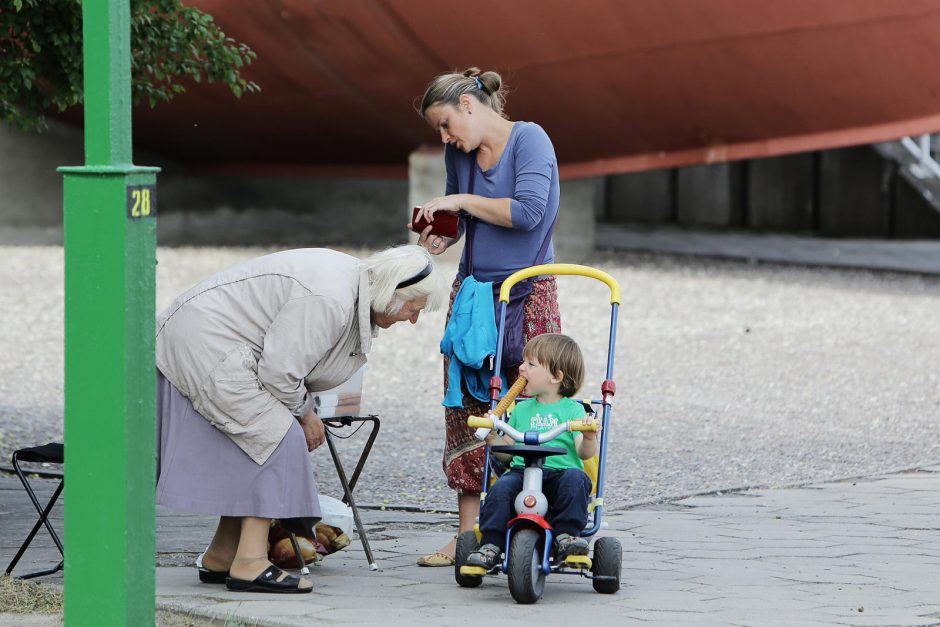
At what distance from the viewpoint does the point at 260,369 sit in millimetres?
4637

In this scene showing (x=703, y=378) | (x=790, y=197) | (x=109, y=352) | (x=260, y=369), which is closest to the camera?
(x=109, y=352)

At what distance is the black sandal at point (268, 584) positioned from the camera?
4.73m

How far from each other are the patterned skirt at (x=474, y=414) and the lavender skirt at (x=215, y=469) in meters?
0.79

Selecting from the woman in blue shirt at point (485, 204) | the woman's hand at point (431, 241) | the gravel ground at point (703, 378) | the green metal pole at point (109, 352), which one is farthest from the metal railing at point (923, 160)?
the green metal pole at point (109, 352)

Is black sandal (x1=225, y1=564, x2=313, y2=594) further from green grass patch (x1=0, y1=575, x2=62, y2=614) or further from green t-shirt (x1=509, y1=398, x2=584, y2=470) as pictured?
green t-shirt (x1=509, y1=398, x2=584, y2=470)

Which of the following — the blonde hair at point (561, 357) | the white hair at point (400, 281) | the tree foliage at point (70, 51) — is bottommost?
the blonde hair at point (561, 357)

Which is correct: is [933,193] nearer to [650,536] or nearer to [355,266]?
[650,536]

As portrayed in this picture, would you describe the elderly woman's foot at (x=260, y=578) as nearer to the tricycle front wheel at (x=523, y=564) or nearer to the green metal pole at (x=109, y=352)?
the tricycle front wheel at (x=523, y=564)

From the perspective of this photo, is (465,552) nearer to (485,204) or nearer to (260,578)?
(260,578)

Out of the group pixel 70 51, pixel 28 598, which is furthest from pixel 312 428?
pixel 70 51

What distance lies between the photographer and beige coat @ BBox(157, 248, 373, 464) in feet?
15.1

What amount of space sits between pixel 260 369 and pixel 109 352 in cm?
120

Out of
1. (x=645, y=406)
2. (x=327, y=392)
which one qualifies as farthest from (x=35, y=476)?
(x=645, y=406)

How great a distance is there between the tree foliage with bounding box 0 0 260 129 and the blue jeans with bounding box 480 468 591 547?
8.82ft
